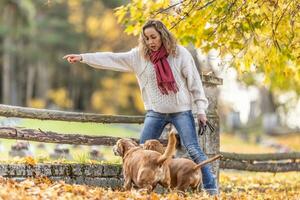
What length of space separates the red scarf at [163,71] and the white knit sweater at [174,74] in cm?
7

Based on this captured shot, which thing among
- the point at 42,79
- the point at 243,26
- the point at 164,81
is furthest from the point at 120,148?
the point at 42,79

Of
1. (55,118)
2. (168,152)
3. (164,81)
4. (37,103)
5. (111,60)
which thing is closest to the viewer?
(168,152)

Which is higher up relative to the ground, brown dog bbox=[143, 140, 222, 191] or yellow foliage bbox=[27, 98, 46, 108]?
yellow foliage bbox=[27, 98, 46, 108]

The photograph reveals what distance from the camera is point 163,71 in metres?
8.42

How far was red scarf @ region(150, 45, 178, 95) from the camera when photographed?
840 cm

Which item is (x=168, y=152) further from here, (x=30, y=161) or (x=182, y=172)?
(x=30, y=161)

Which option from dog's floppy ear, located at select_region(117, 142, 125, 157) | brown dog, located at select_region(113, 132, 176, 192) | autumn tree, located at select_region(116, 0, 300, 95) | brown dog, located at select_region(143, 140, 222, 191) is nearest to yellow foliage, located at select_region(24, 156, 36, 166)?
dog's floppy ear, located at select_region(117, 142, 125, 157)

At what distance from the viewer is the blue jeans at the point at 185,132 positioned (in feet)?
28.0

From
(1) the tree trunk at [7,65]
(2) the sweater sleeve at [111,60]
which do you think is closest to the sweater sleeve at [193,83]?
Answer: (2) the sweater sleeve at [111,60]

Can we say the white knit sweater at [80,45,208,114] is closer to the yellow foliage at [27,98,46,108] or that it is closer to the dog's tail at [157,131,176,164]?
the dog's tail at [157,131,176,164]

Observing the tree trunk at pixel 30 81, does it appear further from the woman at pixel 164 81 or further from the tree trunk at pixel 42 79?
the woman at pixel 164 81

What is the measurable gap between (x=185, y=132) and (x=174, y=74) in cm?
71

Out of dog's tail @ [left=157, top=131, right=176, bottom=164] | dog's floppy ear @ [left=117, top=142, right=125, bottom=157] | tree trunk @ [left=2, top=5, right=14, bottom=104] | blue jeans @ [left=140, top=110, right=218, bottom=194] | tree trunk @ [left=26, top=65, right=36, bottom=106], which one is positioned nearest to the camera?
dog's tail @ [left=157, top=131, right=176, bottom=164]

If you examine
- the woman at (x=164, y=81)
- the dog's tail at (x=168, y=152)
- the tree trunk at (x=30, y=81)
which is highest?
the tree trunk at (x=30, y=81)
